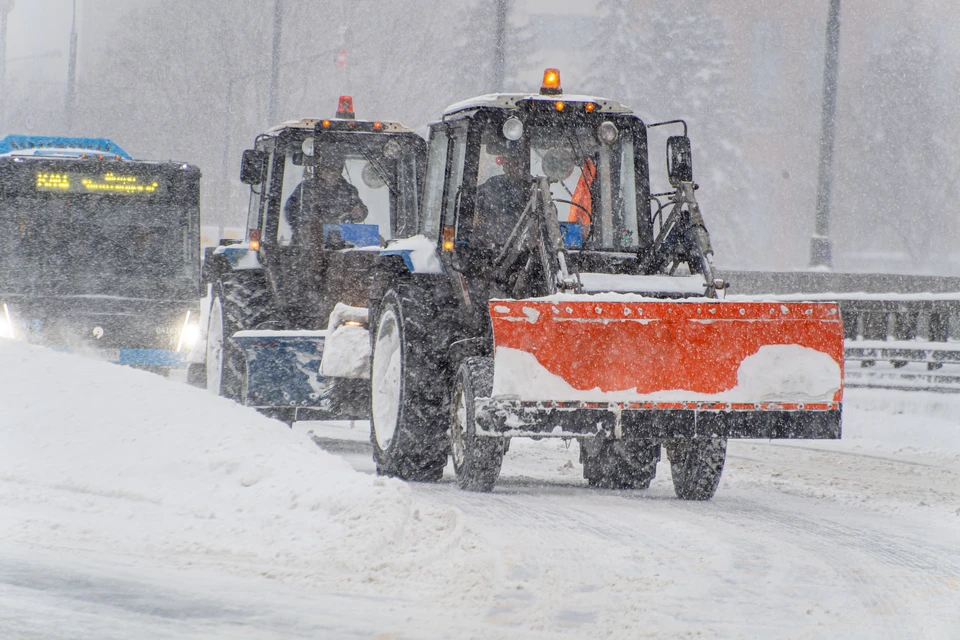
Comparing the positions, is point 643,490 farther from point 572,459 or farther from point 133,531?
point 133,531

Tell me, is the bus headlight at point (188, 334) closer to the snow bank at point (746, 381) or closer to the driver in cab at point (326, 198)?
the driver in cab at point (326, 198)

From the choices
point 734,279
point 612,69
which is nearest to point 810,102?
point 612,69

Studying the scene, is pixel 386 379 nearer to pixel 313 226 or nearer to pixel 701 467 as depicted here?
pixel 701 467

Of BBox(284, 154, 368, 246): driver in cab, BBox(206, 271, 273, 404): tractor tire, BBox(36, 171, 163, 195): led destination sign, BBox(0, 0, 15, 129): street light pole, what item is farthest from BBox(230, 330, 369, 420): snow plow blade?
BBox(0, 0, 15, 129): street light pole

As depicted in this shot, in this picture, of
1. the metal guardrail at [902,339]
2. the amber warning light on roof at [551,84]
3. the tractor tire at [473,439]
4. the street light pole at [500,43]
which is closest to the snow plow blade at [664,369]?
the tractor tire at [473,439]

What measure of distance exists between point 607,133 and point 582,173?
29cm

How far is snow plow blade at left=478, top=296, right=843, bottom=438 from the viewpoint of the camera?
24.5 ft

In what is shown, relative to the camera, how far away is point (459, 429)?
8.43m

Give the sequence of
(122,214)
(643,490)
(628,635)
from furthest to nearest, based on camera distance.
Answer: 1. (122,214)
2. (643,490)
3. (628,635)

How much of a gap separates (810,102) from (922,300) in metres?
59.1

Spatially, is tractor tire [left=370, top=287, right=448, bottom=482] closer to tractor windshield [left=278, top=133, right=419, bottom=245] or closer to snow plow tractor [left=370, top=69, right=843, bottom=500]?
snow plow tractor [left=370, top=69, right=843, bottom=500]

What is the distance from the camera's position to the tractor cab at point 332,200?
37.3 feet

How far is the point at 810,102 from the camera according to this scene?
71562 mm

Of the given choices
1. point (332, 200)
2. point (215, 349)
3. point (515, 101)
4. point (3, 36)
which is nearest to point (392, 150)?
point (332, 200)
